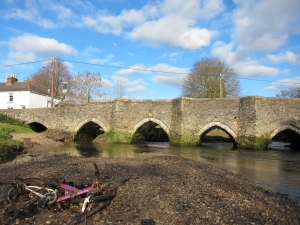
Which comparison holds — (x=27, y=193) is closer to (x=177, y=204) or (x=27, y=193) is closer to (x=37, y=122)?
(x=177, y=204)

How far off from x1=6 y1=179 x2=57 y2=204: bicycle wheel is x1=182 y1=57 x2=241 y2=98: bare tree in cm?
3284

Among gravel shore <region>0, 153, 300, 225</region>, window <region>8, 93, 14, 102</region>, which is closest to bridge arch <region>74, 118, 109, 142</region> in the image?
gravel shore <region>0, 153, 300, 225</region>

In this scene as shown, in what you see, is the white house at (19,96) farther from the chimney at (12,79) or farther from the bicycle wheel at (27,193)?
the bicycle wheel at (27,193)

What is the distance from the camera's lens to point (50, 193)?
4.95 metres

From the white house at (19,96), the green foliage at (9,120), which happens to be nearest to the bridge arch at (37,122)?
the green foliage at (9,120)

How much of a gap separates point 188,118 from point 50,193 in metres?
18.2

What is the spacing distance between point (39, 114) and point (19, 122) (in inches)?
101

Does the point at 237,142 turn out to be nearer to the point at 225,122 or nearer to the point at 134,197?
the point at 225,122

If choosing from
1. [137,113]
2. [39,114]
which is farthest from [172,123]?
[39,114]

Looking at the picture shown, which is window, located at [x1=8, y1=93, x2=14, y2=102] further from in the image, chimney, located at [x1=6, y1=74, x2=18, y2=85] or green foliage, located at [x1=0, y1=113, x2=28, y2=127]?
green foliage, located at [x1=0, y1=113, x2=28, y2=127]

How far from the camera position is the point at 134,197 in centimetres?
596

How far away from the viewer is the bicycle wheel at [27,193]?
194 inches

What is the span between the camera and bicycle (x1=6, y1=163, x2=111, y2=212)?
16.0 ft

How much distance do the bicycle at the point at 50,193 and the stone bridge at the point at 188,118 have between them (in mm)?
17375
